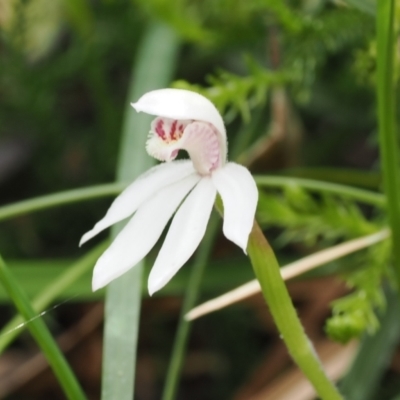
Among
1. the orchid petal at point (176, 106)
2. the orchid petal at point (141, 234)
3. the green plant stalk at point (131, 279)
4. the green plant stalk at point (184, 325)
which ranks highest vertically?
the orchid petal at point (176, 106)

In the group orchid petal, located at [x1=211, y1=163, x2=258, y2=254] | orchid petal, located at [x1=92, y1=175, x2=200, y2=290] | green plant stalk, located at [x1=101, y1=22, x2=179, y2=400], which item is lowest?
green plant stalk, located at [x1=101, y1=22, x2=179, y2=400]

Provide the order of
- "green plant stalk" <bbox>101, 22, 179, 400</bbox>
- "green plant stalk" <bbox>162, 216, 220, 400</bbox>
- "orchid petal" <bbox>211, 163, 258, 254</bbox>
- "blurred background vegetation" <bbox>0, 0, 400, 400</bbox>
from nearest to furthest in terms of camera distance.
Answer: "orchid petal" <bbox>211, 163, 258, 254</bbox>, "green plant stalk" <bbox>101, 22, 179, 400</bbox>, "green plant stalk" <bbox>162, 216, 220, 400</bbox>, "blurred background vegetation" <bbox>0, 0, 400, 400</bbox>

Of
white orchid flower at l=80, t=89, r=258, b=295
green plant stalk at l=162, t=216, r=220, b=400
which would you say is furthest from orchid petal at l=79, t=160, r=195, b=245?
green plant stalk at l=162, t=216, r=220, b=400

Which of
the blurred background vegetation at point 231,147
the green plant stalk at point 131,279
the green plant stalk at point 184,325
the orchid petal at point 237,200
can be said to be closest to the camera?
the orchid petal at point 237,200

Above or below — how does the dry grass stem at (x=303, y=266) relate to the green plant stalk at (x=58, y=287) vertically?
above

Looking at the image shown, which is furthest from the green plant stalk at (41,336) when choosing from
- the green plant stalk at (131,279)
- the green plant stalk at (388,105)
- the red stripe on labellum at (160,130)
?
the green plant stalk at (388,105)

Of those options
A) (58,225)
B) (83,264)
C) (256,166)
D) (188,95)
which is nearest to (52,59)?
(58,225)

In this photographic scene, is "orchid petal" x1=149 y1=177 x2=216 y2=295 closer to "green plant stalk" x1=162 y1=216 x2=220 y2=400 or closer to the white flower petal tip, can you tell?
the white flower petal tip

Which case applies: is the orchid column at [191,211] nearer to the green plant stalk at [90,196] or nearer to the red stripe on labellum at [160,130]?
the red stripe on labellum at [160,130]
